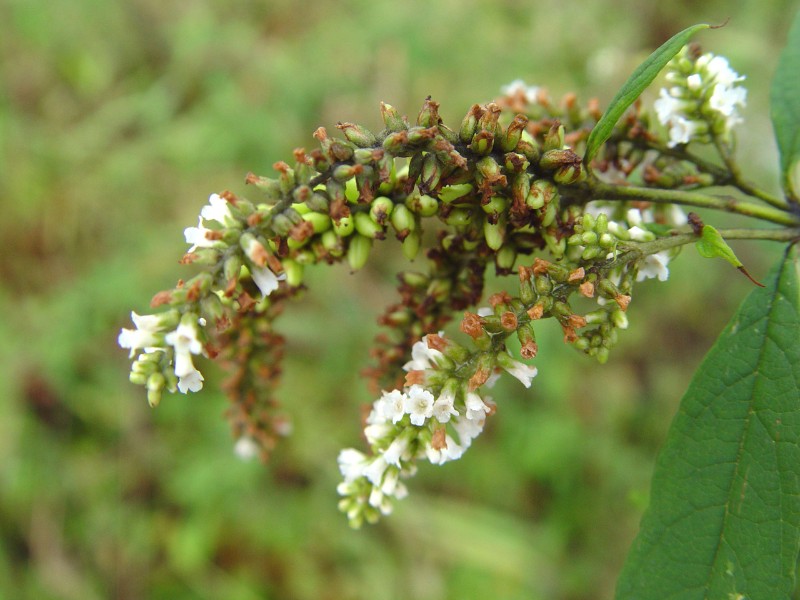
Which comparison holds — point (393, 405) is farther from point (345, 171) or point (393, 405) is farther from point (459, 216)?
point (345, 171)

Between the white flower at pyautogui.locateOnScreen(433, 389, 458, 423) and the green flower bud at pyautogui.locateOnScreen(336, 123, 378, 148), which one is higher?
the green flower bud at pyautogui.locateOnScreen(336, 123, 378, 148)

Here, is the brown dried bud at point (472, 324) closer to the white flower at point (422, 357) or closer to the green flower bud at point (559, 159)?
Result: the white flower at point (422, 357)

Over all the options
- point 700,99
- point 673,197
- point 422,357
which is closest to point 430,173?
point 422,357

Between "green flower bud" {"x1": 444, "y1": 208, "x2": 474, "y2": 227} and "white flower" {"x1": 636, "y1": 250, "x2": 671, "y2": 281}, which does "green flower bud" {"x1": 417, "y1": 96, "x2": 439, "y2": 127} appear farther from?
"white flower" {"x1": 636, "y1": 250, "x2": 671, "y2": 281}

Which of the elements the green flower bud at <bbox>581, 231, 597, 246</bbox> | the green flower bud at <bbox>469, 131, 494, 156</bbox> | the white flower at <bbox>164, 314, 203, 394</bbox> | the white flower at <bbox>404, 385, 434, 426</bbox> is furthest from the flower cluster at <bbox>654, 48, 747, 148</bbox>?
the white flower at <bbox>164, 314, 203, 394</bbox>

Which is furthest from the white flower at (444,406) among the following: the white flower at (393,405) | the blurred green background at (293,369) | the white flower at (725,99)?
the blurred green background at (293,369)

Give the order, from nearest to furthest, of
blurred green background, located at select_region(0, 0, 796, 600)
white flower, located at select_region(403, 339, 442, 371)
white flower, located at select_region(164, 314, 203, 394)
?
white flower, located at select_region(164, 314, 203, 394) → white flower, located at select_region(403, 339, 442, 371) → blurred green background, located at select_region(0, 0, 796, 600)
